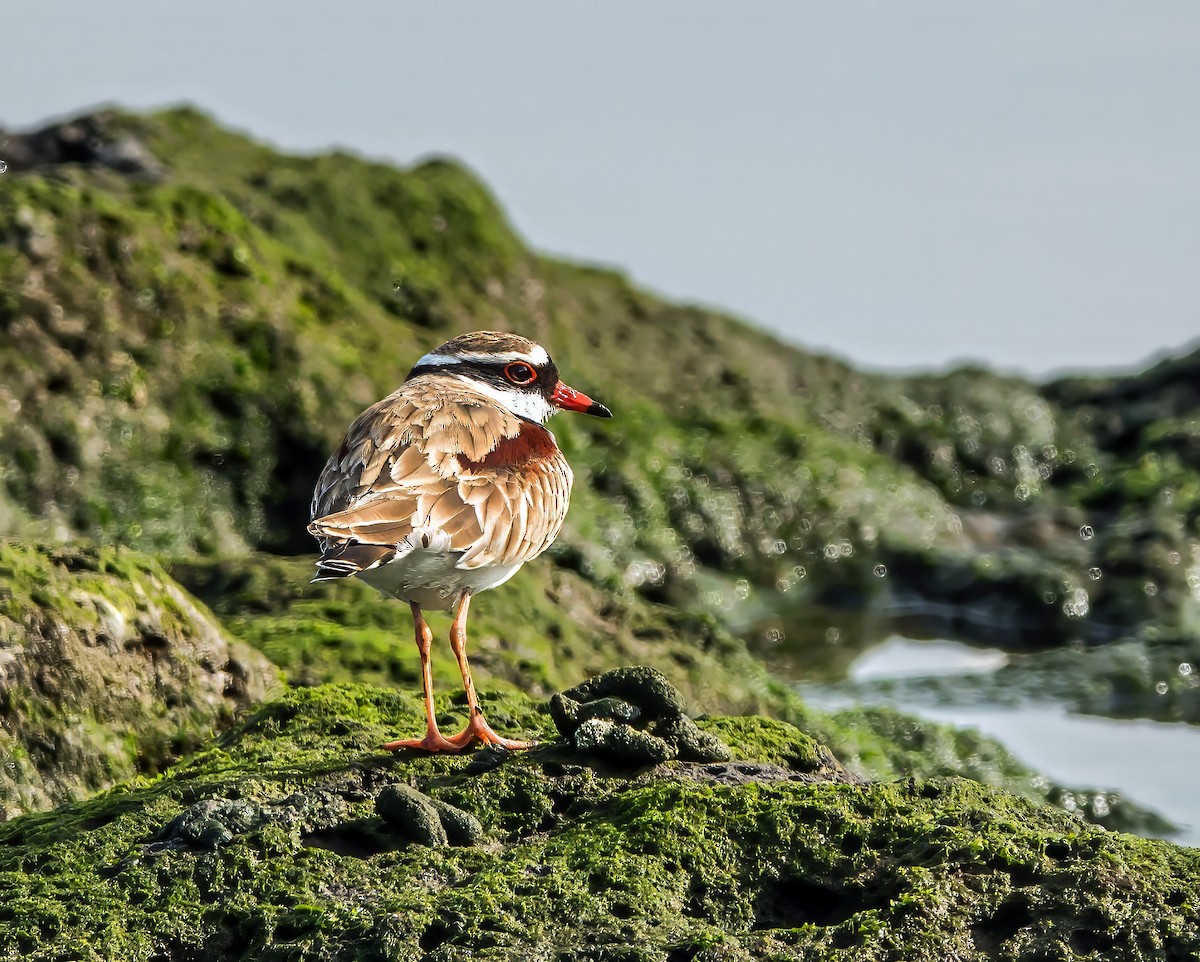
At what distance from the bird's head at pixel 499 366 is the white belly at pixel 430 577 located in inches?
53.7

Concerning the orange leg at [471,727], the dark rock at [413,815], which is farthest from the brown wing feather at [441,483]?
the dark rock at [413,815]

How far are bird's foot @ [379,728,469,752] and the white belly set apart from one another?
0.62m

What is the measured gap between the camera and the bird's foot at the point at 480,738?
6.54 metres

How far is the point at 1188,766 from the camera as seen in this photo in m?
11.4

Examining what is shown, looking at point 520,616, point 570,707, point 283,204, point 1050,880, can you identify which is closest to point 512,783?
point 570,707

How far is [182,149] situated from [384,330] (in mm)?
4339

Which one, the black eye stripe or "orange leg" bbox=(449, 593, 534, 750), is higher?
the black eye stripe

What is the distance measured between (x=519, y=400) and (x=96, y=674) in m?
2.42

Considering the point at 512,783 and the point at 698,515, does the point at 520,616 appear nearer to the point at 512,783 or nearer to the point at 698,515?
the point at 512,783

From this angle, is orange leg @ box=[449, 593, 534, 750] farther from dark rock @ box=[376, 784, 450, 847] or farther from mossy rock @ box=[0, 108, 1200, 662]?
mossy rock @ box=[0, 108, 1200, 662]

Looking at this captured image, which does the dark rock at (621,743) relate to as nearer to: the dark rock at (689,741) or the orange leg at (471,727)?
the dark rock at (689,741)

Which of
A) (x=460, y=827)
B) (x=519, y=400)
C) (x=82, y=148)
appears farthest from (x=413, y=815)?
(x=82, y=148)

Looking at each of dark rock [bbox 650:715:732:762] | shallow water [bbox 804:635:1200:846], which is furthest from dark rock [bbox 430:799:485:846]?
shallow water [bbox 804:635:1200:846]

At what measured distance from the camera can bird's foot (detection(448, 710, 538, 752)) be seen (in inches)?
257
